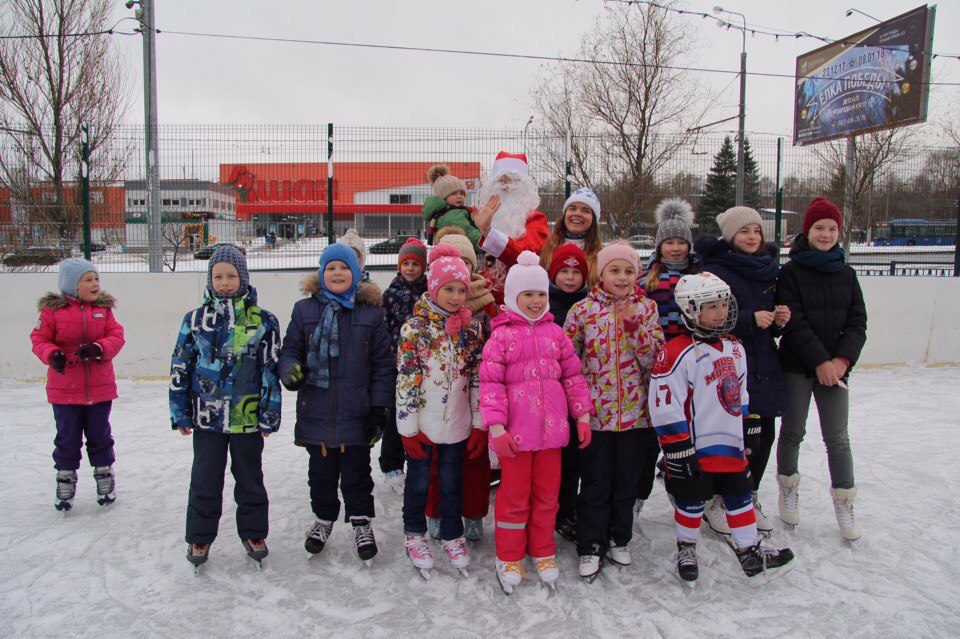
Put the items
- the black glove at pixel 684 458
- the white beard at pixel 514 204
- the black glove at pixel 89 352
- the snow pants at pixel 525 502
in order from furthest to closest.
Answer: the white beard at pixel 514 204
the black glove at pixel 89 352
the snow pants at pixel 525 502
the black glove at pixel 684 458

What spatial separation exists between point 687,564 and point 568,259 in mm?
1570

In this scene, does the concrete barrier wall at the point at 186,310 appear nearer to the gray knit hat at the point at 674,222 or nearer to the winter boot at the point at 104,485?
the winter boot at the point at 104,485

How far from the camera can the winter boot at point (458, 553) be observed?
2725 mm

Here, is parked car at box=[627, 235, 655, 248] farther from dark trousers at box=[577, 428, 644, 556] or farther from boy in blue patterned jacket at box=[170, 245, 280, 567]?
boy in blue patterned jacket at box=[170, 245, 280, 567]

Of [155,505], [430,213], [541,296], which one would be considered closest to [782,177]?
[430,213]

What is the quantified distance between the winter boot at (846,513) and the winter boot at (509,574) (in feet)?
5.88

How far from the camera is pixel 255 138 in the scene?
683cm

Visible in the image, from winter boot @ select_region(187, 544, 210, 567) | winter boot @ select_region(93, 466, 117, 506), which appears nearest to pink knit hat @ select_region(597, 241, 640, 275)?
winter boot @ select_region(187, 544, 210, 567)

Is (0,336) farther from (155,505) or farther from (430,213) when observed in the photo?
(430,213)

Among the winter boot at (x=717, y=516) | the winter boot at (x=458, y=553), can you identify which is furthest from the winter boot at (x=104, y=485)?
the winter boot at (x=717, y=516)

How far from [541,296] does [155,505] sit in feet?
8.87

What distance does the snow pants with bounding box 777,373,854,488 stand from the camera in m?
3.09

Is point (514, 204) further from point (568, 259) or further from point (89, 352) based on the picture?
point (89, 352)

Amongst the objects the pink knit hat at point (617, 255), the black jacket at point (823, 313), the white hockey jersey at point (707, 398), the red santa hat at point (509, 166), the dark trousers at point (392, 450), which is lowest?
the dark trousers at point (392, 450)
